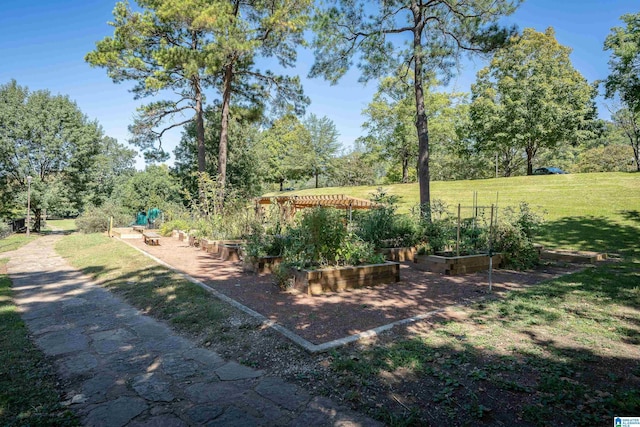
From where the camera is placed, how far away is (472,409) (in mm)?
2328

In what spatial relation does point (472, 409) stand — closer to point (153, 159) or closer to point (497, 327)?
point (497, 327)

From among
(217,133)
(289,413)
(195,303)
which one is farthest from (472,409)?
(217,133)

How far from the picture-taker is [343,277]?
561 centimetres

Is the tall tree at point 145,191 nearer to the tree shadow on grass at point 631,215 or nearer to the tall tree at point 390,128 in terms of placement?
the tall tree at point 390,128

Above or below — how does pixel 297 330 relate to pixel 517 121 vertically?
below

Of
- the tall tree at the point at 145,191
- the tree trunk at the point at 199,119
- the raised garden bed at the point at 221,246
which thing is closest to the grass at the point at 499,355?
the raised garden bed at the point at 221,246

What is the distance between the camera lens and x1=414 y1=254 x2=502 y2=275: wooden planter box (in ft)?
22.5

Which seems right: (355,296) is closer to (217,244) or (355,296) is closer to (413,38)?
(217,244)

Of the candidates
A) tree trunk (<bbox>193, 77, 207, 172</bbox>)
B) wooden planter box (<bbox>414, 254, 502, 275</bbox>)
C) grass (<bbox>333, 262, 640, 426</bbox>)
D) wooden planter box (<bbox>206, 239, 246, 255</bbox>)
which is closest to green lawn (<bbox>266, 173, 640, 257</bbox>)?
wooden planter box (<bbox>414, 254, 502, 275</bbox>)

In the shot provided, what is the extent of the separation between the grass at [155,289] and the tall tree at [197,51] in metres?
7.01

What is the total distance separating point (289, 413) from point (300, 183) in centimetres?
4307

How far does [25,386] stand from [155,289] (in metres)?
2.95

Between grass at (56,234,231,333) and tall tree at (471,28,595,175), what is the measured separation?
23.2 m

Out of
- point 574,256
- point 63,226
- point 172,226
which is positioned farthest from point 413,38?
point 63,226
